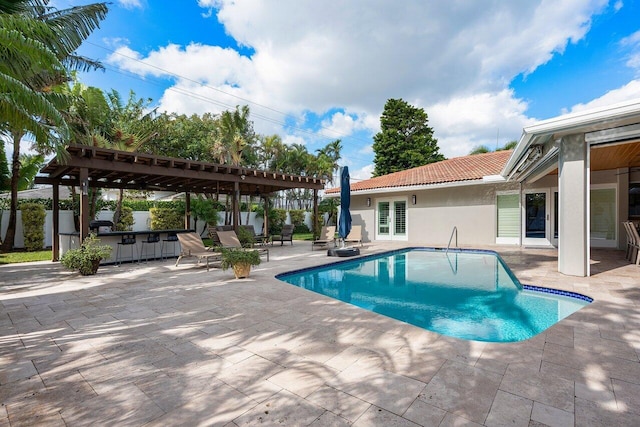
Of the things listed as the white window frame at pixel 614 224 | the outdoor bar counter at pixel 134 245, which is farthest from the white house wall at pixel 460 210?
the outdoor bar counter at pixel 134 245

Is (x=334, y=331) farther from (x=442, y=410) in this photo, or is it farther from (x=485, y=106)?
(x=485, y=106)

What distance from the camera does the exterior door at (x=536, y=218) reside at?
1366 cm

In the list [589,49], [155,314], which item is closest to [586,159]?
[155,314]

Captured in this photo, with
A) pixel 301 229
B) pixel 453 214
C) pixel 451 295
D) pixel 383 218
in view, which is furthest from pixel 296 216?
pixel 451 295

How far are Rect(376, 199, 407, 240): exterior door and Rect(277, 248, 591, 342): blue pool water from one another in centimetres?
605

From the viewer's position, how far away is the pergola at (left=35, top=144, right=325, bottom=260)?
923 cm

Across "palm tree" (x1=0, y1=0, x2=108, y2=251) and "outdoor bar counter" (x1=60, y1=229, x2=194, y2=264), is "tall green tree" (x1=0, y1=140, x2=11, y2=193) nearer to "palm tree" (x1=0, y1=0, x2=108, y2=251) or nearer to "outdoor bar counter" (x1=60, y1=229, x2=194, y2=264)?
"palm tree" (x1=0, y1=0, x2=108, y2=251)

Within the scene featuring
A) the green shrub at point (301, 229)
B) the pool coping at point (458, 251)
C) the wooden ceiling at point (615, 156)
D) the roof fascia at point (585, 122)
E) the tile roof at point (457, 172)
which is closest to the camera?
the roof fascia at point (585, 122)

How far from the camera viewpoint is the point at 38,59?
193 inches

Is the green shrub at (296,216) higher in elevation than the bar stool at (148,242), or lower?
higher

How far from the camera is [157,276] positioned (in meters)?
8.71

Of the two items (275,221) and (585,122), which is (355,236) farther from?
(275,221)

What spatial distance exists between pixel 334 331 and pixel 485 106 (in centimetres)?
2563

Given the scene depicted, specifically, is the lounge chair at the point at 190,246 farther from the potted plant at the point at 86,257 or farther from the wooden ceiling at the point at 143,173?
the wooden ceiling at the point at 143,173
